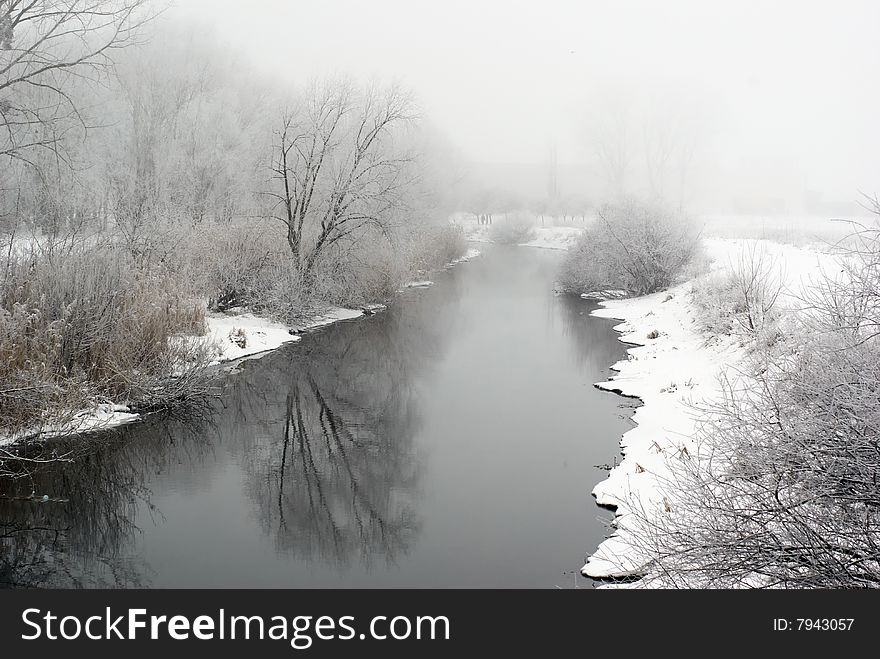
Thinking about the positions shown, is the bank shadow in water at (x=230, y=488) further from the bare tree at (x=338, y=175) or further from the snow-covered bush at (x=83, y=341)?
the bare tree at (x=338, y=175)

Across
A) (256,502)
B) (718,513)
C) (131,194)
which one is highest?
(131,194)

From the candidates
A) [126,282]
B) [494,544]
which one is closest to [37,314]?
[126,282]

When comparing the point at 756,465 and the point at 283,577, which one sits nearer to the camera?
the point at 756,465

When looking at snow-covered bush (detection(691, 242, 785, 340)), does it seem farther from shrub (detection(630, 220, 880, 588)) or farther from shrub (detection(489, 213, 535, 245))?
shrub (detection(489, 213, 535, 245))

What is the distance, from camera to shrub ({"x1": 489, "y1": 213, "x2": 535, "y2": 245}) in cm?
5706

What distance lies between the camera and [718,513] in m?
4.60

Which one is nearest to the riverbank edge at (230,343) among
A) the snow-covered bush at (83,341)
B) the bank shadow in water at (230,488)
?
the snow-covered bush at (83,341)

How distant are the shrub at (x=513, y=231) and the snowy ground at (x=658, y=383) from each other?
33.3 metres

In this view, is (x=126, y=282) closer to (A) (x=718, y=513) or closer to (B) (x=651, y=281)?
(A) (x=718, y=513)

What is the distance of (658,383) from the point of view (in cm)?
1300

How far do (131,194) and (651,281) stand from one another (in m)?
16.5

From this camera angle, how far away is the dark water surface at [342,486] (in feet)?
21.8

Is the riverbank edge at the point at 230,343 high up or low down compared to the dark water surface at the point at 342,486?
up
